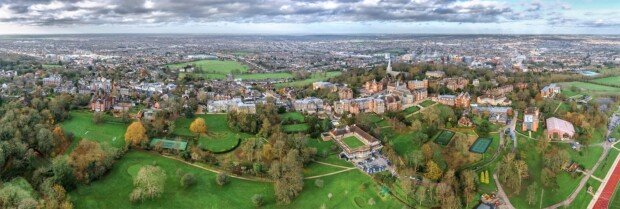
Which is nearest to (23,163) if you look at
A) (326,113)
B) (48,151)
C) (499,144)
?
(48,151)

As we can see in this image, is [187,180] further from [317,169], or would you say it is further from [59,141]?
[59,141]

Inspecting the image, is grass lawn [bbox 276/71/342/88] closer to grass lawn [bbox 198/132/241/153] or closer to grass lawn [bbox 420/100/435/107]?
grass lawn [bbox 420/100/435/107]

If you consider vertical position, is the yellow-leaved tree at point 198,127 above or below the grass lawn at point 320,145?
above

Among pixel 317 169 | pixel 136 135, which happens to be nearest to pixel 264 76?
pixel 136 135

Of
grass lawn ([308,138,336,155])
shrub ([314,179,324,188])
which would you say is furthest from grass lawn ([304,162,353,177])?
grass lawn ([308,138,336,155])

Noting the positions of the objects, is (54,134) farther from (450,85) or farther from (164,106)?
(450,85)

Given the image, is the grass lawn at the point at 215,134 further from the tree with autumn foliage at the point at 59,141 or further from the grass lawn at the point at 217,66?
the grass lawn at the point at 217,66

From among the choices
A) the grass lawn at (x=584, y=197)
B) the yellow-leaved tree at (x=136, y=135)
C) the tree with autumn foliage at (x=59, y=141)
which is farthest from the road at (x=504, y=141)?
the tree with autumn foliage at (x=59, y=141)
